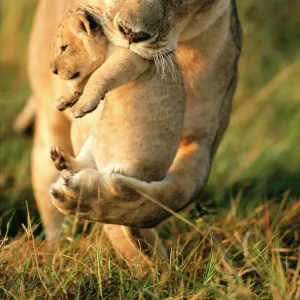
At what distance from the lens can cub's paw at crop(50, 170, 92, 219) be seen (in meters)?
3.23

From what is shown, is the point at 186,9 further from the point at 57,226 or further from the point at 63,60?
the point at 57,226

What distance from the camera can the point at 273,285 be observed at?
10.7 feet

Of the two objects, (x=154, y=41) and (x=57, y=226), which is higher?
(x=154, y=41)

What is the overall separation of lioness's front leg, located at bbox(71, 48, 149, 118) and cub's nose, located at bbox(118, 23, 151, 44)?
79 millimetres

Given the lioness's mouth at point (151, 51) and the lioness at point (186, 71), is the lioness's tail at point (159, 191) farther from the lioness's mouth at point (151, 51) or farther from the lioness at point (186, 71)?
the lioness's mouth at point (151, 51)

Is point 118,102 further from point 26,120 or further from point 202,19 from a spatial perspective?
point 26,120

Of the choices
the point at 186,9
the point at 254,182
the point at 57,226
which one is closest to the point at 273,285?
the point at 186,9

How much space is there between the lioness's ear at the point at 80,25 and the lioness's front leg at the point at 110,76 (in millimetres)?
121

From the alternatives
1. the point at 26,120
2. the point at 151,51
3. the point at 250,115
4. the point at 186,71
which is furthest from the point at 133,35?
the point at 250,115

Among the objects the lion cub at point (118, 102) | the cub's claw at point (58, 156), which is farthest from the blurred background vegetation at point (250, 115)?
the cub's claw at point (58, 156)

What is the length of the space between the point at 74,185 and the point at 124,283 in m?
0.48

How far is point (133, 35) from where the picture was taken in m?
3.19

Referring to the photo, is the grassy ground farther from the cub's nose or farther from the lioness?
the cub's nose

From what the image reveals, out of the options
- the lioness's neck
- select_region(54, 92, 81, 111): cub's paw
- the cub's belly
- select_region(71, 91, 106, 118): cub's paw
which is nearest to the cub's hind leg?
the lioness's neck
